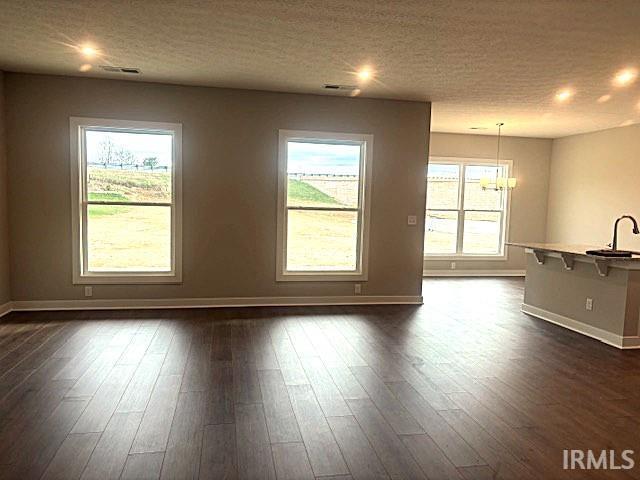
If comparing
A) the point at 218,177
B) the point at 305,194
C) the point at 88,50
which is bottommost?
the point at 305,194

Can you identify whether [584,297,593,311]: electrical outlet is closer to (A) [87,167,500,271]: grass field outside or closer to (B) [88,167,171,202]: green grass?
(A) [87,167,500,271]: grass field outside

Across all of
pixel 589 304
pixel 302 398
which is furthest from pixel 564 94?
pixel 302 398

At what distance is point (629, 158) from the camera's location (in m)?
7.15

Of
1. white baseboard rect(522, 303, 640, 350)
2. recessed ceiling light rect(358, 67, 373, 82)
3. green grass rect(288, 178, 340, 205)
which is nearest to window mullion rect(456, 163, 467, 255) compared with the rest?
white baseboard rect(522, 303, 640, 350)

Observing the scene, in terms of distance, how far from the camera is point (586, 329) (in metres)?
4.77

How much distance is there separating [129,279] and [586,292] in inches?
203

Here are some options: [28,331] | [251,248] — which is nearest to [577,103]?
[251,248]

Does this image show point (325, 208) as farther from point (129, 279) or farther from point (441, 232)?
point (441, 232)

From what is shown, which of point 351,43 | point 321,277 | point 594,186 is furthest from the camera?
point 594,186

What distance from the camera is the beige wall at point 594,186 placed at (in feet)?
23.4

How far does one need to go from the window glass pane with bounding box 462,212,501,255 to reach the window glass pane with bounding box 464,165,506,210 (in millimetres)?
156

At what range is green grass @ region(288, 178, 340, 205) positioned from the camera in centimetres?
592

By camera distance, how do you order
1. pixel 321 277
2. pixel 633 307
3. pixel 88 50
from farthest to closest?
pixel 321 277 < pixel 633 307 < pixel 88 50

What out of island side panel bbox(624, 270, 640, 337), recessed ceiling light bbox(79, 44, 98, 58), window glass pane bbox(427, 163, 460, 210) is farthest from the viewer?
window glass pane bbox(427, 163, 460, 210)
